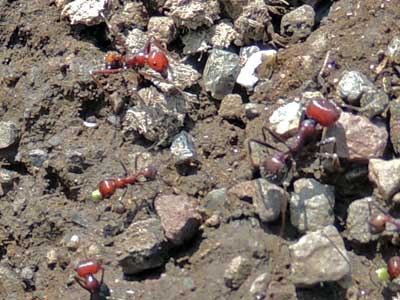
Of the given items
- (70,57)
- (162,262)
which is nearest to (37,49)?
(70,57)

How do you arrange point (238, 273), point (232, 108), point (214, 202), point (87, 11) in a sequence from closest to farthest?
point (238, 273), point (214, 202), point (232, 108), point (87, 11)

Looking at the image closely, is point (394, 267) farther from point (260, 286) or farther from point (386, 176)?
point (260, 286)

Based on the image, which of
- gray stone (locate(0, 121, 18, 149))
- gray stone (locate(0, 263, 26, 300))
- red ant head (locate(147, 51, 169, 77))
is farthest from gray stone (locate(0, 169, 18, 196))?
red ant head (locate(147, 51, 169, 77))

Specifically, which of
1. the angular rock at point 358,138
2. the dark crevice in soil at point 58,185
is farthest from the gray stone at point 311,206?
the dark crevice in soil at point 58,185

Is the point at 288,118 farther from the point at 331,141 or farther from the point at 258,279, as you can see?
the point at 258,279

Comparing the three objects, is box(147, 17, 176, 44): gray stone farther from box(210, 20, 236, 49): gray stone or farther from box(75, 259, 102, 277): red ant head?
box(75, 259, 102, 277): red ant head

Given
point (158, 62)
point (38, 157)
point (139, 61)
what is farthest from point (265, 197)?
point (38, 157)

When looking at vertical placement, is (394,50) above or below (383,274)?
above

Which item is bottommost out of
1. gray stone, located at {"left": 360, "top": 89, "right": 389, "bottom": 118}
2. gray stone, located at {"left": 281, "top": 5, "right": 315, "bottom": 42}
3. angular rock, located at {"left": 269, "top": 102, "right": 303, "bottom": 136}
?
angular rock, located at {"left": 269, "top": 102, "right": 303, "bottom": 136}
